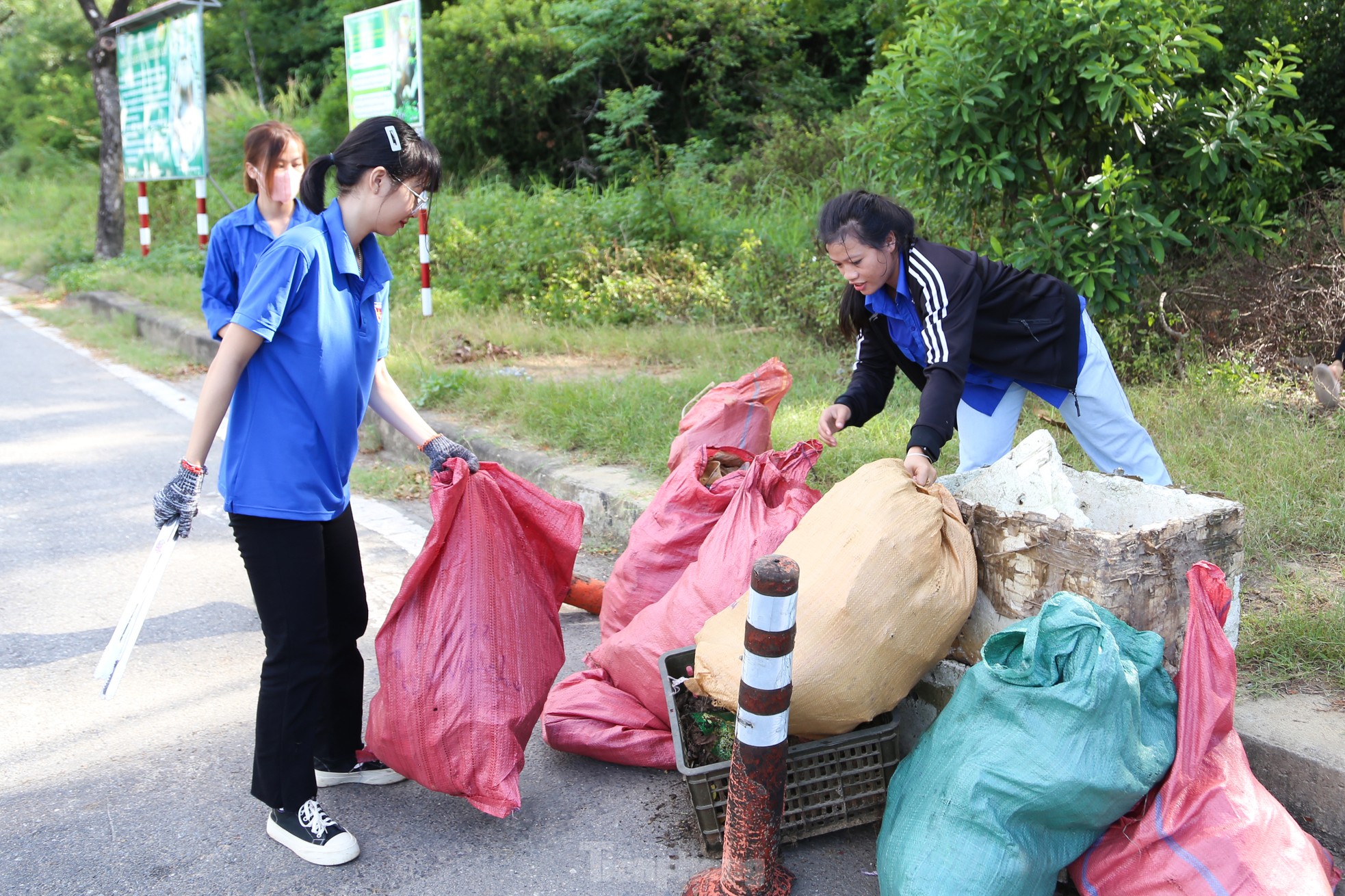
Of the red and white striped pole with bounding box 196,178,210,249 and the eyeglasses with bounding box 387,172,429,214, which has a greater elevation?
the red and white striped pole with bounding box 196,178,210,249

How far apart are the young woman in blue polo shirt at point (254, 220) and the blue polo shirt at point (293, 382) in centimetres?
162

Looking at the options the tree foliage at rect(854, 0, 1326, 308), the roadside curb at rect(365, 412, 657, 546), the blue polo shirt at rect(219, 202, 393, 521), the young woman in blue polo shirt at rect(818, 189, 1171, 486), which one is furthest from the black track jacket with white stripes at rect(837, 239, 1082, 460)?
the tree foliage at rect(854, 0, 1326, 308)

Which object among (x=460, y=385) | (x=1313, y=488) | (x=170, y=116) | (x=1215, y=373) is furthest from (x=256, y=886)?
(x=170, y=116)

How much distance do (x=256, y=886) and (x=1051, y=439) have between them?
220 cm

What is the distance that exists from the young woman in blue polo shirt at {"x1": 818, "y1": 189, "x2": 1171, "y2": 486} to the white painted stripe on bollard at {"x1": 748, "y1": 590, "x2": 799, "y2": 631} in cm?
72

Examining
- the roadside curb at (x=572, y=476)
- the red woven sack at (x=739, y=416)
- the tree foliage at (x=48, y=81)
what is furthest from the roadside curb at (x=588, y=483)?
the tree foliage at (x=48, y=81)

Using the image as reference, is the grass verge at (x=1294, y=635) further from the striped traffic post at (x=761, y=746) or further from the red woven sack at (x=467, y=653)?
the red woven sack at (x=467, y=653)

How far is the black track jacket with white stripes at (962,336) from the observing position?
2.89m

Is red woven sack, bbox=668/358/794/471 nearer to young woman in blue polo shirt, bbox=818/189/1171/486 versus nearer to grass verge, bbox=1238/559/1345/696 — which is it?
A: young woman in blue polo shirt, bbox=818/189/1171/486

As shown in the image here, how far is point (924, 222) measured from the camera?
6273mm

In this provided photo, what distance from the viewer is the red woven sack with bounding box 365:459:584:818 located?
2543 mm

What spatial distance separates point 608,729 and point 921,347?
1.40 meters

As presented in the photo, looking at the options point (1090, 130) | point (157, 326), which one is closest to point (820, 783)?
point (1090, 130)

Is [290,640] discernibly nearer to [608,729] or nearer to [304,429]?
[304,429]
